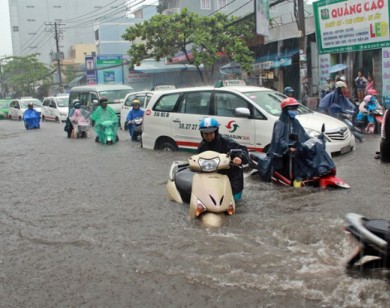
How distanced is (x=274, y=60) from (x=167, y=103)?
15.5 meters

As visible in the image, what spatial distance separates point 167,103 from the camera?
10945mm

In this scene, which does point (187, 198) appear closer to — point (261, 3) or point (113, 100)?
point (113, 100)

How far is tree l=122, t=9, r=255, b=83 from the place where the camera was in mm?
26094

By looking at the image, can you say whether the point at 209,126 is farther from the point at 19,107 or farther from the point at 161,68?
the point at 161,68

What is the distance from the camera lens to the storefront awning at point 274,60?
24.1 meters

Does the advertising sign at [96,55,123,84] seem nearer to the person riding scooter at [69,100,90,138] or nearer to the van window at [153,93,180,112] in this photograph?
the person riding scooter at [69,100,90,138]

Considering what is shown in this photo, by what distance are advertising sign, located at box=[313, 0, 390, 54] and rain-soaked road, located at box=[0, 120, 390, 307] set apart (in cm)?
928

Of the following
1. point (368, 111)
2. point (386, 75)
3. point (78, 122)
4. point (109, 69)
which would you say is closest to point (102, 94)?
point (78, 122)

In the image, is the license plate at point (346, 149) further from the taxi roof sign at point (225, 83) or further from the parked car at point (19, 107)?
the parked car at point (19, 107)

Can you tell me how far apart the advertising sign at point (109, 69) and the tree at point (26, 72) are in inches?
492

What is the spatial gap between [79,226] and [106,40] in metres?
55.6

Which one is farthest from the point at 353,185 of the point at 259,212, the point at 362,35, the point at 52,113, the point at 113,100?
the point at 52,113

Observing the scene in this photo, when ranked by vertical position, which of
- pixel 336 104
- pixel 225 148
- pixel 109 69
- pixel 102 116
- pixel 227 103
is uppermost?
pixel 109 69

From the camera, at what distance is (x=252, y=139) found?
9391mm
